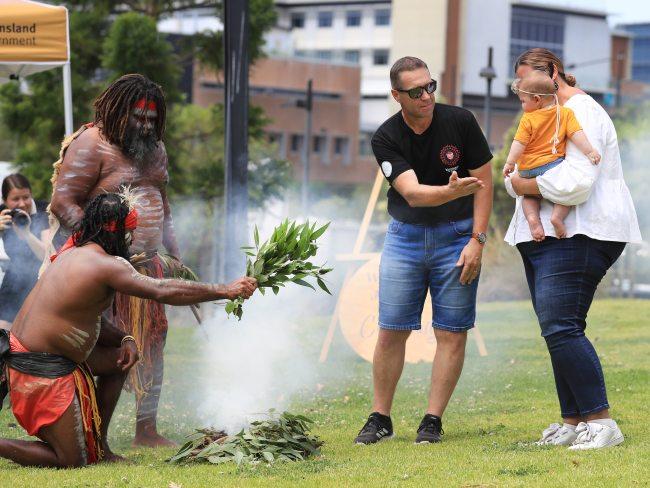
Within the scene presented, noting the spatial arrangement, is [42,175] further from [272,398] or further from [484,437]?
[484,437]

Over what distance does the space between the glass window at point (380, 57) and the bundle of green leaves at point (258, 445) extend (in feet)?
344

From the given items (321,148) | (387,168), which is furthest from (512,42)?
(387,168)

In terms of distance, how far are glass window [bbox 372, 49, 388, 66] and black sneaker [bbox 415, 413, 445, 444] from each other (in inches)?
4112

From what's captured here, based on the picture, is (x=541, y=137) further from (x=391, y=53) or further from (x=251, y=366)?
(x=391, y=53)

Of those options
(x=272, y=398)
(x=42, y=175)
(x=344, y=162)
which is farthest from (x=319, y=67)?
(x=272, y=398)

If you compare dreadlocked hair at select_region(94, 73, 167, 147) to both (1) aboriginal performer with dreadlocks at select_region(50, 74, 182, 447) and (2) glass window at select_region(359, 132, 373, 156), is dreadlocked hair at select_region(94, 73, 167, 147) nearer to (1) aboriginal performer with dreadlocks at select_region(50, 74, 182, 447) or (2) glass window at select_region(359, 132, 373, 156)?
(1) aboriginal performer with dreadlocks at select_region(50, 74, 182, 447)

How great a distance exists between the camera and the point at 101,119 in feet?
20.8

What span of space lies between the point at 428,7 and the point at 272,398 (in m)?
90.3

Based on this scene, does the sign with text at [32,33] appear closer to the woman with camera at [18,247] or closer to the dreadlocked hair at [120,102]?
the woman with camera at [18,247]

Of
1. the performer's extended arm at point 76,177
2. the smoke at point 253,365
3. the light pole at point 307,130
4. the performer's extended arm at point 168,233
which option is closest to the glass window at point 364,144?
the light pole at point 307,130

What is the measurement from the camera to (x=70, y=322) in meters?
5.57

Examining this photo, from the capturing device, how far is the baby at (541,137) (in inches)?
224

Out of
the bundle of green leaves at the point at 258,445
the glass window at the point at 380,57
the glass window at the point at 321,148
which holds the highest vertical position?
the glass window at the point at 380,57

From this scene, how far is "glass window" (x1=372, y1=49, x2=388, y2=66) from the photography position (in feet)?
358
